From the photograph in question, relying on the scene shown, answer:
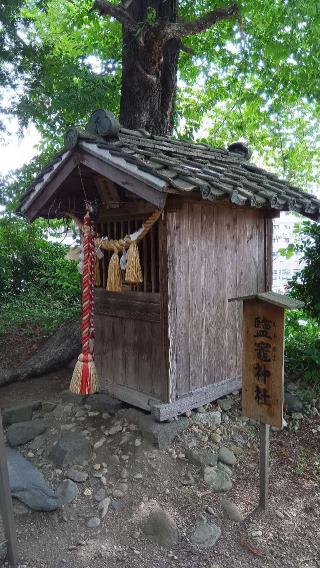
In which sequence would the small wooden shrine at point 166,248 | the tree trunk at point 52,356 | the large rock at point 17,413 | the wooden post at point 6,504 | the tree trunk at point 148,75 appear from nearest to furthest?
the wooden post at point 6,504 < the small wooden shrine at point 166,248 < the large rock at point 17,413 < the tree trunk at point 52,356 < the tree trunk at point 148,75

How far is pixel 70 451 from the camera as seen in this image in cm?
506

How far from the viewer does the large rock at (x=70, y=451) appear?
5.01 meters

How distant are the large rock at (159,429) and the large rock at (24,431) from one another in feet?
4.17

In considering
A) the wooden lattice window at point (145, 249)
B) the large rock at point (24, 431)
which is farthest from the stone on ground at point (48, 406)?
the wooden lattice window at point (145, 249)

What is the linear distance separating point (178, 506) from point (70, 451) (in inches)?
56.3

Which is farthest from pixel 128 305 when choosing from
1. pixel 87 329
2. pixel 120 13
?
pixel 120 13

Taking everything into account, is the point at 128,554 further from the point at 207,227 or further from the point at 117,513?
the point at 207,227

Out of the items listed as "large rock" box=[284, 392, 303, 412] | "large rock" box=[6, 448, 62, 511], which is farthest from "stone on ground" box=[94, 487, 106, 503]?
"large rock" box=[284, 392, 303, 412]

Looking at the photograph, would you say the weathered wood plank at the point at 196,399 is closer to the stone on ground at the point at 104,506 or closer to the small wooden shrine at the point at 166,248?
the small wooden shrine at the point at 166,248

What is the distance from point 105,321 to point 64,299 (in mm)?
5222

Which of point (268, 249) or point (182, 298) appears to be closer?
point (182, 298)

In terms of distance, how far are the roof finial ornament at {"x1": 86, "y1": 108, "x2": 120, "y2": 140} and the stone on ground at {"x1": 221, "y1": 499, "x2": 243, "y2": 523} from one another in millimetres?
4357

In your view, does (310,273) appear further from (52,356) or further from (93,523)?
(93,523)

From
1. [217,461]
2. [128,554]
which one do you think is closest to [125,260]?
[217,461]
